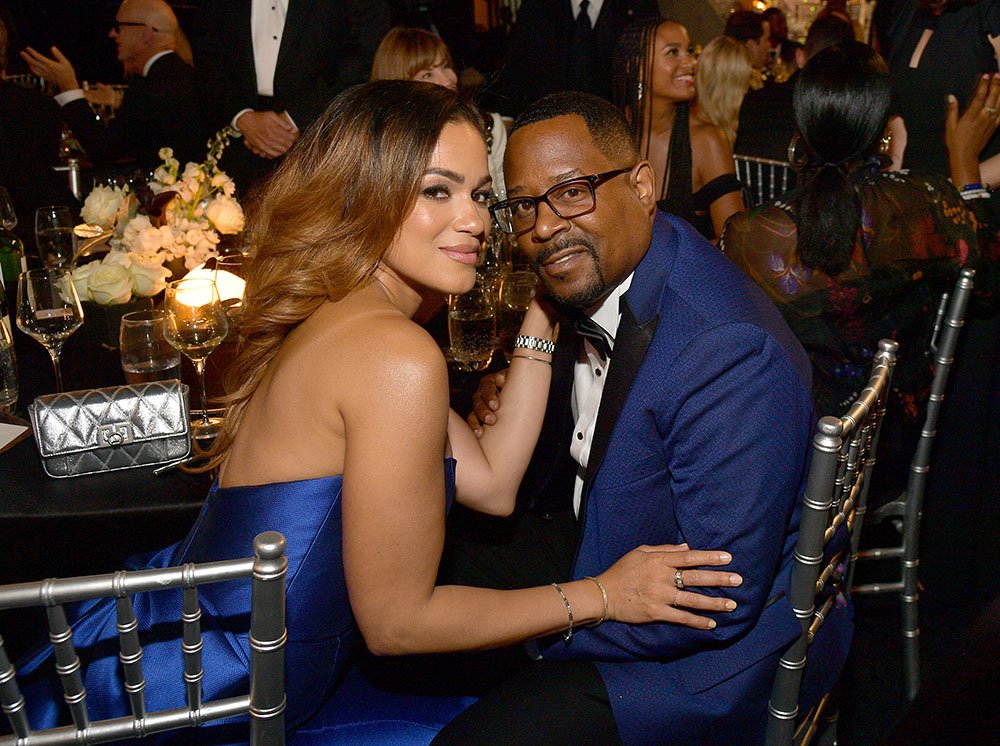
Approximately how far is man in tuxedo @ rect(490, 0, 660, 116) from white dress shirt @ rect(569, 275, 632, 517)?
12.1 ft

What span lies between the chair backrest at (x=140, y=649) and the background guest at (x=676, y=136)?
3244 mm

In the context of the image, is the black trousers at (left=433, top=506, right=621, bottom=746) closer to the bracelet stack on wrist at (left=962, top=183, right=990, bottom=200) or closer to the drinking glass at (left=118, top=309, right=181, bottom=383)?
the drinking glass at (left=118, top=309, right=181, bottom=383)

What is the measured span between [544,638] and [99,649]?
0.74m

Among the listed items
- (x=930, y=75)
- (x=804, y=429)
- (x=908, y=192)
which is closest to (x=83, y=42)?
(x=930, y=75)

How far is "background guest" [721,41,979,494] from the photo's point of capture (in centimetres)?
229

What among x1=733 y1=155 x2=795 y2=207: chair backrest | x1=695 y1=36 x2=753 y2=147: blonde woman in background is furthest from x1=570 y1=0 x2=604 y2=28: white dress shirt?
x1=733 y1=155 x2=795 y2=207: chair backrest

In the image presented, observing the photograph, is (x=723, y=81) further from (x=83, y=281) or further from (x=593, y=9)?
(x=83, y=281)

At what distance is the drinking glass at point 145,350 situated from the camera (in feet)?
6.82

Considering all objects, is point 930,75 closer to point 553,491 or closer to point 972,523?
point 972,523

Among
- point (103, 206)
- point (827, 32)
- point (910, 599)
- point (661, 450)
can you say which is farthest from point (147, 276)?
point (827, 32)

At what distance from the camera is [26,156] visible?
4.04 m

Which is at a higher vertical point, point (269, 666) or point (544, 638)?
point (269, 666)

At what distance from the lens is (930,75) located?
3475 mm

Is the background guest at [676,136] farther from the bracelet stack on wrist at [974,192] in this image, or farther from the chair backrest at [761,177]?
the bracelet stack on wrist at [974,192]
